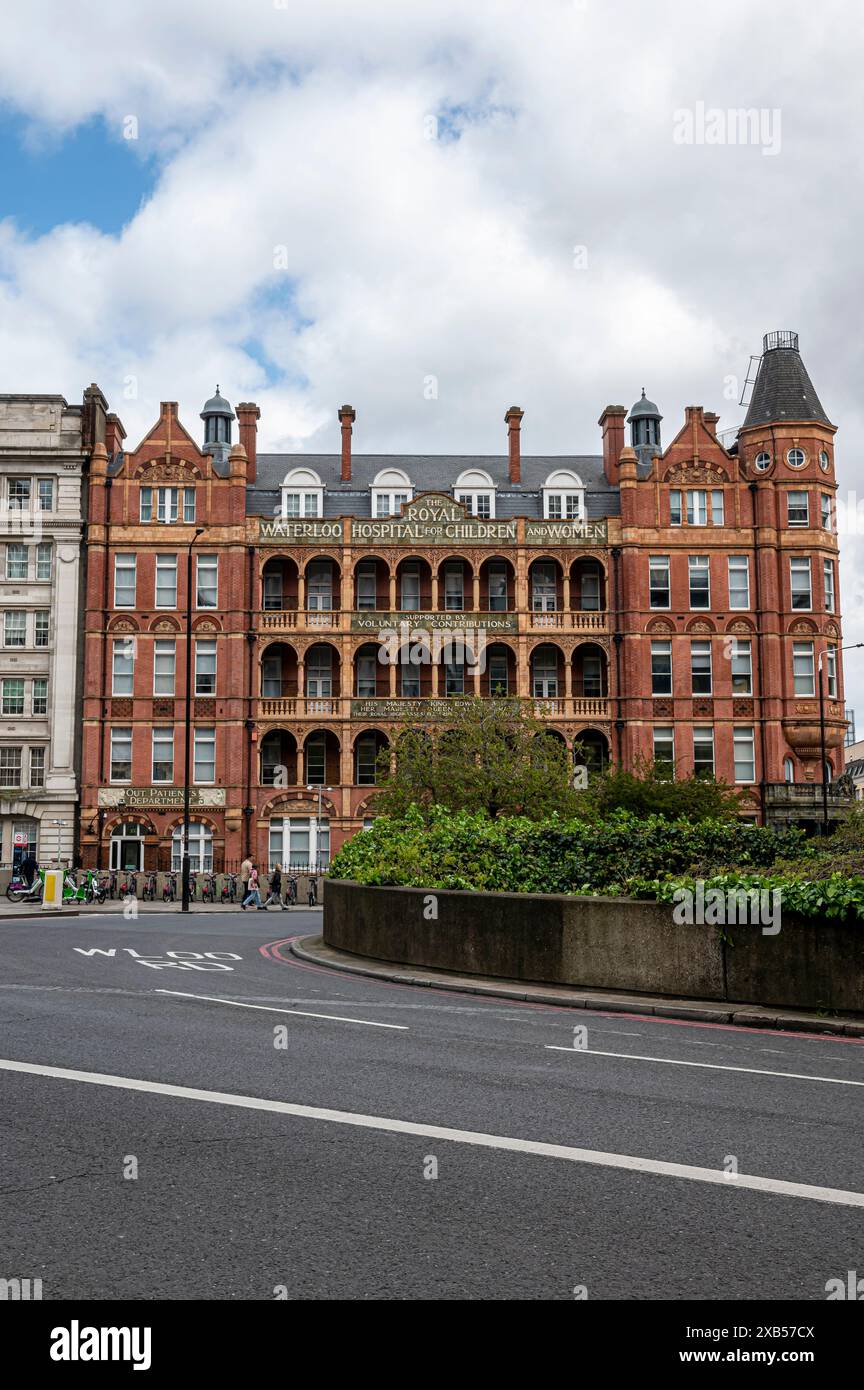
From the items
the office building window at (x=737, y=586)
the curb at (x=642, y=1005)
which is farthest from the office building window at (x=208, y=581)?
the curb at (x=642, y=1005)

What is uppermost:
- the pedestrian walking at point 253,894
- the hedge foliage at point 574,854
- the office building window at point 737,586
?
the office building window at point 737,586

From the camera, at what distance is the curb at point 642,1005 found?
1252 centimetres

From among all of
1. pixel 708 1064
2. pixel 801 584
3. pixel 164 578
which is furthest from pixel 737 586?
pixel 708 1064

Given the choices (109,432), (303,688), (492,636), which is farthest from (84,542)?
(492,636)

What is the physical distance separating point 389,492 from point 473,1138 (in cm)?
4967

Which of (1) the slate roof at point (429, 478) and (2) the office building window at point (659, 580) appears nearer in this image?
(2) the office building window at point (659, 580)

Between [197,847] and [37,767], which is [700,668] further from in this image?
[37,767]

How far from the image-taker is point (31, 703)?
5197cm

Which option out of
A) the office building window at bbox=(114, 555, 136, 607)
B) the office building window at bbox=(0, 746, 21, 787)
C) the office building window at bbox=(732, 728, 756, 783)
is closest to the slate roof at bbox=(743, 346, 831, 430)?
the office building window at bbox=(732, 728, 756, 783)

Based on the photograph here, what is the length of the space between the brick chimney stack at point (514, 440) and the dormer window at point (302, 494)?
9649 mm

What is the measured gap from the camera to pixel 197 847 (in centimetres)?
5097

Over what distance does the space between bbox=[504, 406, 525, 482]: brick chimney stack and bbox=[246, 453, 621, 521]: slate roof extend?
1.82 ft

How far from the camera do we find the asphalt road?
16.6 ft

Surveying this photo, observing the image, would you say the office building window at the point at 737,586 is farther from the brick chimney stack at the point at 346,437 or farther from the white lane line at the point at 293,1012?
the white lane line at the point at 293,1012
